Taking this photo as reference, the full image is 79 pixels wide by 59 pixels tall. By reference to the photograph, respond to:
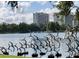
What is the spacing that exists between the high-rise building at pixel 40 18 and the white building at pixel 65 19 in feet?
0.56

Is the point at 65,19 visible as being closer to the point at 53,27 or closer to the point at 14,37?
the point at 53,27

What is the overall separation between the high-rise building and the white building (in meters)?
0.17

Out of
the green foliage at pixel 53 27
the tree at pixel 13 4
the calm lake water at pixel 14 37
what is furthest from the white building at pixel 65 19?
the tree at pixel 13 4

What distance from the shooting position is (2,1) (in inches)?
168

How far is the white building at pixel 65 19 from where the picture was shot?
169 inches

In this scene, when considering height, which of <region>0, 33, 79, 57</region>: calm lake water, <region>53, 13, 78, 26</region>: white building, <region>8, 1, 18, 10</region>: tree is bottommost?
<region>0, 33, 79, 57</region>: calm lake water

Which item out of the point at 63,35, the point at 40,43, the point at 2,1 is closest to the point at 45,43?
the point at 40,43

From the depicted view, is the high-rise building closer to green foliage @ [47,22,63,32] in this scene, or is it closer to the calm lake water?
green foliage @ [47,22,63,32]

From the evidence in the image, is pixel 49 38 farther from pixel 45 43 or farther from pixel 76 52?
pixel 76 52

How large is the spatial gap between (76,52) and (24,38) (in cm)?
101

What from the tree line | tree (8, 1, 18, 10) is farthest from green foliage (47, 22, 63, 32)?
tree (8, 1, 18, 10)

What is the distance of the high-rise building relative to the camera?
4.29 meters

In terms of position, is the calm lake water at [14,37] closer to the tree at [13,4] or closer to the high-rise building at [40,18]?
the high-rise building at [40,18]

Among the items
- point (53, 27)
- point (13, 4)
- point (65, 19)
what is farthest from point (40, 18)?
point (13, 4)
